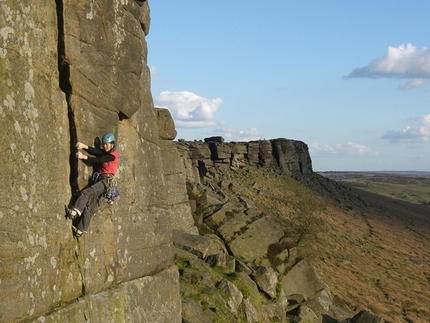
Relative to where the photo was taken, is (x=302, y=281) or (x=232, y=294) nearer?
(x=232, y=294)

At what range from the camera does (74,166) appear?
7.90m

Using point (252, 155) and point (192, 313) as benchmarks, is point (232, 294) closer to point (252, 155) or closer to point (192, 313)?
point (192, 313)

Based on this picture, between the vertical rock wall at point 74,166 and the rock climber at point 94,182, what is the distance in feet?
0.49

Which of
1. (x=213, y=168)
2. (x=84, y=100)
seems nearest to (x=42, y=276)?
(x=84, y=100)

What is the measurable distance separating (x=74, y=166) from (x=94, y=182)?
45cm

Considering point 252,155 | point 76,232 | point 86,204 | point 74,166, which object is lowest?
point 76,232

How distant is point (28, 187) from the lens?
6852 millimetres

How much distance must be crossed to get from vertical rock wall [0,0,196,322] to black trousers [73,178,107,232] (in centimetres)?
17

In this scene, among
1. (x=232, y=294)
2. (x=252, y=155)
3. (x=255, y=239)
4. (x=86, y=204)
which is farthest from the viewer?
(x=252, y=155)

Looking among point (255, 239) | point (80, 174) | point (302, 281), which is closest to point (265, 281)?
point (302, 281)

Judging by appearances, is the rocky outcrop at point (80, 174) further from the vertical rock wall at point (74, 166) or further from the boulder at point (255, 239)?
the boulder at point (255, 239)

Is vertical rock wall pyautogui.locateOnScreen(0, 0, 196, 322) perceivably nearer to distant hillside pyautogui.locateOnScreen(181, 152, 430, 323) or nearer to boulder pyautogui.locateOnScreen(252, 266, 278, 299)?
boulder pyautogui.locateOnScreen(252, 266, 278, 299)

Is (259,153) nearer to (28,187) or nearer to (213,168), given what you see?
(213,168)

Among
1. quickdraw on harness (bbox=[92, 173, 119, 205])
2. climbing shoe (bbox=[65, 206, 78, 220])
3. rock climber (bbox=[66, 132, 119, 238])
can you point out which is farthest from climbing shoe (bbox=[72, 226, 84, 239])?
quickdraw on harness (bbox=[92, 173, 119, 205])
